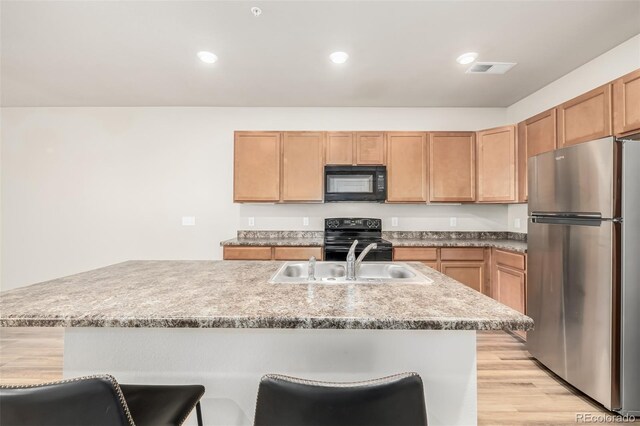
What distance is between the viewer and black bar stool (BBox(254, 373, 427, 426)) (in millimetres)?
672

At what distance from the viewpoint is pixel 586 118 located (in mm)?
2369

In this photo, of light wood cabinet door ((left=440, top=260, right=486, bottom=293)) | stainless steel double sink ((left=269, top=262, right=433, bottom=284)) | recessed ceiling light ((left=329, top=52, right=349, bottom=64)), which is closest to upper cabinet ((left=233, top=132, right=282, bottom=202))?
recessed ceiling light ((left=329, top=52, right=349, bottom=64))

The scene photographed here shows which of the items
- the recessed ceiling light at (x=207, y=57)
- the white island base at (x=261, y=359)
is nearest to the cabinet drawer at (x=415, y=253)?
the white island base at (x=261, y=359)

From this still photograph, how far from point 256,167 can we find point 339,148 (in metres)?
1.03

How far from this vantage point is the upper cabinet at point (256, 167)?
11.8ft

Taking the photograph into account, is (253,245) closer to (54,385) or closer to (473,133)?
(54,385)

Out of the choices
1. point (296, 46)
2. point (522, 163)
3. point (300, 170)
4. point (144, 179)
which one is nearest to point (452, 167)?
point (522, 163)

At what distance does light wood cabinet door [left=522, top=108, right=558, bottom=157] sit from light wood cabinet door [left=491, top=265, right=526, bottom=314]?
1.21m

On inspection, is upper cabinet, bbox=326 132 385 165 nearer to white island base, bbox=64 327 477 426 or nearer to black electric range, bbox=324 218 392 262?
black electric range, bbox=324 218 392 262

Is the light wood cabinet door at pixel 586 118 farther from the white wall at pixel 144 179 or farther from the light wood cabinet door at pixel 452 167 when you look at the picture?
the white wall at pixel 144 179

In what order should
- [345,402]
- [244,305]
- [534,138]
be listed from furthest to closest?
[534,138], [244,305], [345,402]

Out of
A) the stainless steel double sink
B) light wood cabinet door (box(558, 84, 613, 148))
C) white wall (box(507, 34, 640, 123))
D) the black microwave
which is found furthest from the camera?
the black microwave

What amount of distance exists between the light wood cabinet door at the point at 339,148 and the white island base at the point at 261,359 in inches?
105

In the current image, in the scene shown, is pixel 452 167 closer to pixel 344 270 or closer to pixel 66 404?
pixel 344 270
